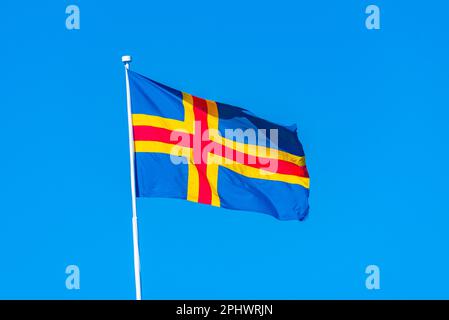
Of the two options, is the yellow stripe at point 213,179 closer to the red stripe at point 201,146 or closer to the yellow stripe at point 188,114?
the red stripe at point 201,146

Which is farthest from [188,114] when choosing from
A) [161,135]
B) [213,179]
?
[213,179]

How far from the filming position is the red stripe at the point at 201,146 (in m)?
24.2

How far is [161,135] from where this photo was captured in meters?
24.0

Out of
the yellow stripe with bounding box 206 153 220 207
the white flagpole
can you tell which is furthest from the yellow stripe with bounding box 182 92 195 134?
the white flagpole

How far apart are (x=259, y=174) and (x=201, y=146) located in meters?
1.93

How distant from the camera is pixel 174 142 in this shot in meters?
24.2

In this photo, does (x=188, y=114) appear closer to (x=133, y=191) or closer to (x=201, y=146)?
(x=201, y=146)

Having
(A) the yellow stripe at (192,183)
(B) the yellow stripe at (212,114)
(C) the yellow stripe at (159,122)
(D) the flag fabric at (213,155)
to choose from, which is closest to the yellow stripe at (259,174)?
(D) the flag fabric at (213,155)

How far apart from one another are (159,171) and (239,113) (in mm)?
3115

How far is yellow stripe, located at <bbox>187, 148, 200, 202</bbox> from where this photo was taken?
2389 cm

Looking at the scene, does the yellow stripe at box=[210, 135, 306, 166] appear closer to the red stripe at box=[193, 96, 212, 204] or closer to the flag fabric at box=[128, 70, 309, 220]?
the flag fabric at box=[128, 70, 309, 220]

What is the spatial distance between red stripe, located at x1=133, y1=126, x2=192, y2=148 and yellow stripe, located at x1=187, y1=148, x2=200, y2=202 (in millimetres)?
505
